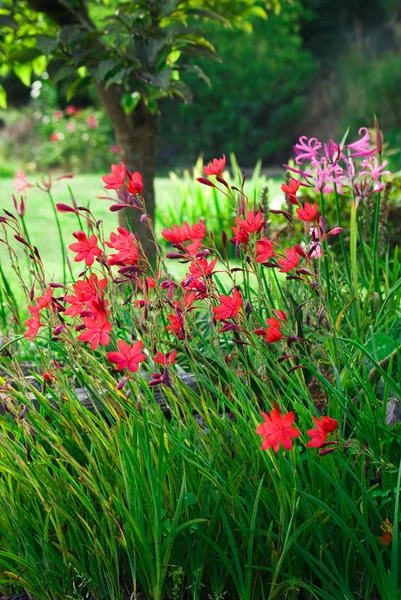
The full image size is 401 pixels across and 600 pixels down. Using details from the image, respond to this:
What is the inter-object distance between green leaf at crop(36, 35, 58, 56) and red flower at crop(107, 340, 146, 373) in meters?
2.23

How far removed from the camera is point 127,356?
59.6 inches

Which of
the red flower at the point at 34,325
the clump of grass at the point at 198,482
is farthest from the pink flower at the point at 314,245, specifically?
the red flower at the point at 34,325

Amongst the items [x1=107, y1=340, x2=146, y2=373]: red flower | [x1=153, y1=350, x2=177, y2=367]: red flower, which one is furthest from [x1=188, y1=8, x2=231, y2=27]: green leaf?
[x1=107, y1=340, x2=146, y2=373]: red flower

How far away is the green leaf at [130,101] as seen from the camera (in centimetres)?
397

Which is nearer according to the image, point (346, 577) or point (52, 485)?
point (346, 577)

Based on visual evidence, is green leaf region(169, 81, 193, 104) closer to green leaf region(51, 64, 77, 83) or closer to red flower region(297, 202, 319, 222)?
green leaf region(51, 64, 77, 83)

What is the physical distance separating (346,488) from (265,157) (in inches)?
640

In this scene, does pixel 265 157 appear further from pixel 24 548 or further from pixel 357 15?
pixel 24 548

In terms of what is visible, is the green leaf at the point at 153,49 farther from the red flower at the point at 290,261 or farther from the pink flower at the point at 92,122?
the pink flower at the point at 92,122

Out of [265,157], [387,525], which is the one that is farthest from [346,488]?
[265,157]

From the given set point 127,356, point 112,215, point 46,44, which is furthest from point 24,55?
point 112,215

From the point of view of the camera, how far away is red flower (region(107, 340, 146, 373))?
4.87 ft

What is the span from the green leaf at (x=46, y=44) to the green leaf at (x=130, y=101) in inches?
23.7

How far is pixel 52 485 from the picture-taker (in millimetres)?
1871
